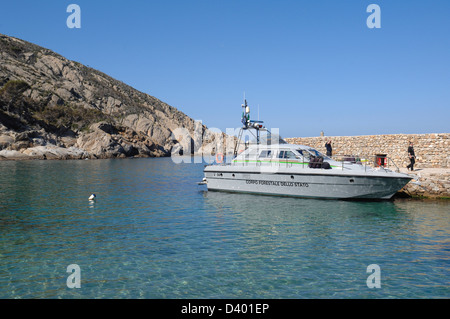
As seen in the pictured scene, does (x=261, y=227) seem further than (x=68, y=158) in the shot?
No

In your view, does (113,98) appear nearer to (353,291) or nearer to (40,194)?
(40,194)

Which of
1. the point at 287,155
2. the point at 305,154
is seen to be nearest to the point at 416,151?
the point at 305,154

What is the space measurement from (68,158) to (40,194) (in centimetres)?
5367

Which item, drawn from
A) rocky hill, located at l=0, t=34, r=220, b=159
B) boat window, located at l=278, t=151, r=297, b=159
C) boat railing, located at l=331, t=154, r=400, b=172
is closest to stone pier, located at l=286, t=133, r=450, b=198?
boat railing, located at l=331, t=154, r=400, b=172

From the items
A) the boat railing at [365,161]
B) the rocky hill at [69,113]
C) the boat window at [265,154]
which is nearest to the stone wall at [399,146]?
the boat railing at [365,161]

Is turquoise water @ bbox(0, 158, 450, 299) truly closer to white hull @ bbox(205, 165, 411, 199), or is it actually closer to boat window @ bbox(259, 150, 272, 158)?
white hull @ bbox(205, 165, 411, 199)

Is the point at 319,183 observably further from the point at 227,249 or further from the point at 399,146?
the point at 399,146

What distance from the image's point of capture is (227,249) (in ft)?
32.0

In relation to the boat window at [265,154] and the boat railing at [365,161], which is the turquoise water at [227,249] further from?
the boat window at [265,154]

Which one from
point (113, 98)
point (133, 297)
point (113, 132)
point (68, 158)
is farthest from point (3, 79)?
point (133, 297)

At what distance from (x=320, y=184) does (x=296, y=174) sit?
132 cm

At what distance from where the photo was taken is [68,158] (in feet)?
228

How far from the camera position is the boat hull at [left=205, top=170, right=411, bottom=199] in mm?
16484

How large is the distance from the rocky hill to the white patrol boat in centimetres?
5627
